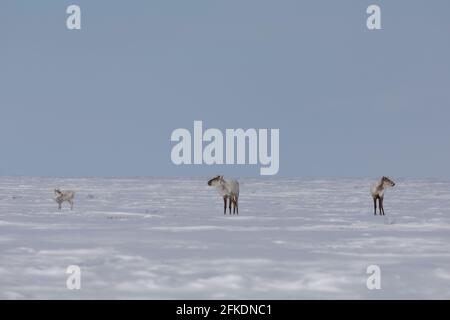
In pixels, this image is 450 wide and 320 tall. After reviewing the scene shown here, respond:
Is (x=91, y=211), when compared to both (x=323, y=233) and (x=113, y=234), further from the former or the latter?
(x=323, y=233)

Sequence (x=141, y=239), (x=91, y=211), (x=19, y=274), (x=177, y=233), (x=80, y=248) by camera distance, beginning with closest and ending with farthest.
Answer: (x=19, y=274) → (x=80, y=248) → (x=141, y=239) → (x=177, y=233) → (x=91, y=211)

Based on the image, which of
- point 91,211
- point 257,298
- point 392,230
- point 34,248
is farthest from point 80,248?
point 91,211

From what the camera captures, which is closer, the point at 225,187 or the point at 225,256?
the point at 225,256

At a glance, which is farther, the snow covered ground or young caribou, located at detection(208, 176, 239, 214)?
young caribou, located at detection(208, 176, 239, 214)

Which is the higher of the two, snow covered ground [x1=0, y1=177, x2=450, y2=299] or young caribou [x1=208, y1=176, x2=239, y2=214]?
young caribou [x1=208, y1=176, x2=239, y2=214]

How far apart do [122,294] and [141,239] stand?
743 centimetres

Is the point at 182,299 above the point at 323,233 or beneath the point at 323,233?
beneath

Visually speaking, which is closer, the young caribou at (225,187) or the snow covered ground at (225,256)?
the snow covered ground at (225,256)

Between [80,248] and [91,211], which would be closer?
[80,248]

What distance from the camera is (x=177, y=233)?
2034cm

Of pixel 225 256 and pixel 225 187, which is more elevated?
pixel 225 187

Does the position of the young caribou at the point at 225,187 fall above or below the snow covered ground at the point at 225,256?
above
